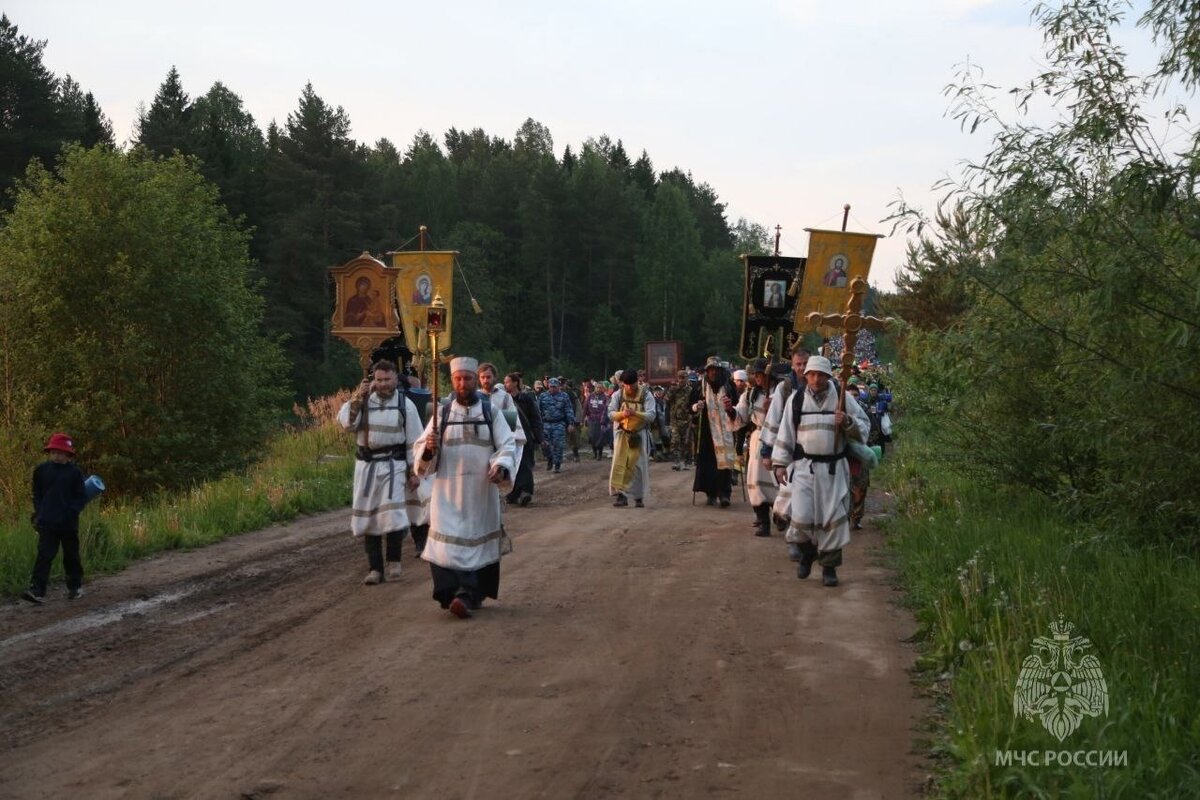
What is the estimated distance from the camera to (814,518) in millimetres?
11641

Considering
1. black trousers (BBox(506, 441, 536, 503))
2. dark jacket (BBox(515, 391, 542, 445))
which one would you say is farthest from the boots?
dark jacket (BBox(515, 391, 542, 445))

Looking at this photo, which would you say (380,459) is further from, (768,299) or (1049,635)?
(768,299)

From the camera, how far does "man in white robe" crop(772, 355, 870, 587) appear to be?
11531mm

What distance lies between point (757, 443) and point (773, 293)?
9078mm

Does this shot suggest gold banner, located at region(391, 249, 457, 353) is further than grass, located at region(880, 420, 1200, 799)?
Yes

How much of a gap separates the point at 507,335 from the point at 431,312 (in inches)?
2723

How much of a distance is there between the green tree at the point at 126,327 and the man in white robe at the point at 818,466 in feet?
45.2

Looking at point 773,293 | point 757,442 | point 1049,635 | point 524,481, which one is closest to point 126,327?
point 524,481

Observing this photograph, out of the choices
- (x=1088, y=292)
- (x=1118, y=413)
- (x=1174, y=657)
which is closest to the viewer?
(x=1174, y=657)

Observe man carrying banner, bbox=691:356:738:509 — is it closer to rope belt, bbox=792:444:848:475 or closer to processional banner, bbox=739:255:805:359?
processional banner, bbox=739:255:805:359

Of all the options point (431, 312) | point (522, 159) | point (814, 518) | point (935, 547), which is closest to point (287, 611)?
point (431, 312)

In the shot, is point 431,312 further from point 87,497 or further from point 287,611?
point 87,497

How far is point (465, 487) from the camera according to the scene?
1043 centimetres

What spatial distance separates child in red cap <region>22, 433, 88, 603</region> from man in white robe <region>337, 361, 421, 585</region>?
2.45m
